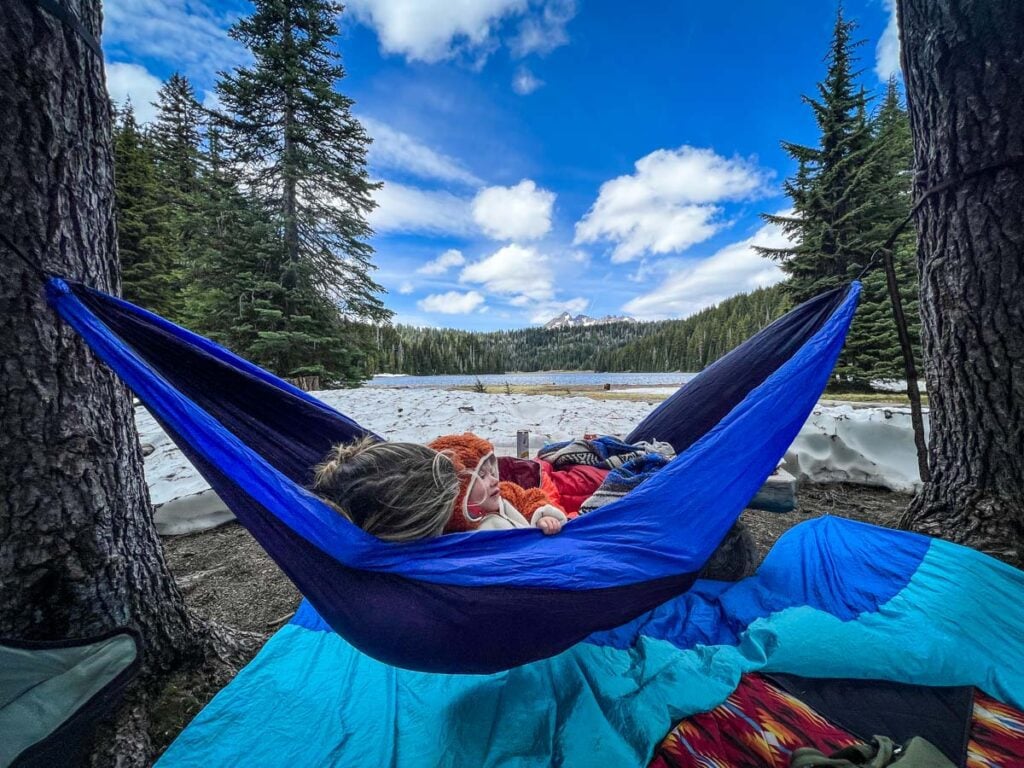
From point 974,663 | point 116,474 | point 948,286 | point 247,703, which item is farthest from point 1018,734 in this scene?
point 116,474

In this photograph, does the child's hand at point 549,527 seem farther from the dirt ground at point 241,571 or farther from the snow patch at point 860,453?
the snow patch at point 860,453

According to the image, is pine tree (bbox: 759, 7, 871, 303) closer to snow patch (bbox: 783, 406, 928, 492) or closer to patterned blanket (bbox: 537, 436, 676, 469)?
snow patch (bbox: 783, 406, 928, 492)

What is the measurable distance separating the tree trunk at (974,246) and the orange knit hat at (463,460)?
1576 mm

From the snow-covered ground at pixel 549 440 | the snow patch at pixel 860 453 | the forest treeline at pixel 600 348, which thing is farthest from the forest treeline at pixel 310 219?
the forest treeline at pixel 600 348

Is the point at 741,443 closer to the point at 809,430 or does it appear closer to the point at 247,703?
the point at 247,703

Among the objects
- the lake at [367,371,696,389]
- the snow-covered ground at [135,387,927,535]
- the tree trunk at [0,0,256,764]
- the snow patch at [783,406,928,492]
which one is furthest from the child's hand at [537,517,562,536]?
the lake at [367,371,696,389]

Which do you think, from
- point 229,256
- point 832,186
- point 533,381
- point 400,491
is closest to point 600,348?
point 533,381

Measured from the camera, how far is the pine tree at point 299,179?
6.83m

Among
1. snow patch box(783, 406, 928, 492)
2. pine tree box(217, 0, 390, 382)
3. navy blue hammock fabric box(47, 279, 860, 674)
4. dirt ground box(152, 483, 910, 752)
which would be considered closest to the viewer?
navy blue hammock fabric box(47, 279, 860, 674)

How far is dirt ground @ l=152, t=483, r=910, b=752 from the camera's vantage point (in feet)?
3.38

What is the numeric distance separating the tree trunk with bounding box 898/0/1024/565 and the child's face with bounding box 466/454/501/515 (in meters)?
1.54

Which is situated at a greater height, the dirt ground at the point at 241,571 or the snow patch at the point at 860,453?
the snow patch at the point at 860,453

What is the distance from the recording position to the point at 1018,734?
895 mm

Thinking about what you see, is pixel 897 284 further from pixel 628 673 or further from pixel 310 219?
pixel 310 219
